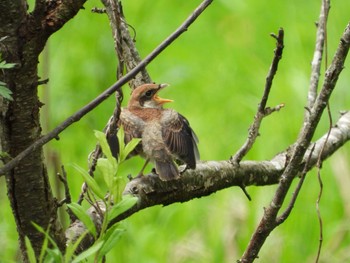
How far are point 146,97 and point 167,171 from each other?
1.09 metres

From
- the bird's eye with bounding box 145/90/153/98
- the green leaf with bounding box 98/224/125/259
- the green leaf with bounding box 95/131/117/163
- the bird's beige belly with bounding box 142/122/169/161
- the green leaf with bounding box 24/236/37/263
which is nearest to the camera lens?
the green leaf with bounding box 24/236/37/263

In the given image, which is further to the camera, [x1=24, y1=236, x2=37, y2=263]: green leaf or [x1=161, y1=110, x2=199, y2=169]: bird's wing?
[x1=161, y1=110, x2=199, y2=169]: bird's wing

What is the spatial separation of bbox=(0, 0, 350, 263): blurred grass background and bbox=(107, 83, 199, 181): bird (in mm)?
414

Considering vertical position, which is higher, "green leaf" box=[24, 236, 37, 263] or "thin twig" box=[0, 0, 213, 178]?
"thin twig" box=[0, 0, 213, 178]

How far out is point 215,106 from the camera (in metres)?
8.33

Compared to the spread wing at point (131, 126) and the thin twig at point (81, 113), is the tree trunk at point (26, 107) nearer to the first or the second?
the thin twig at point (81, 113)

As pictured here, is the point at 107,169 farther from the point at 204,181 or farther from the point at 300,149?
the point at 204,181

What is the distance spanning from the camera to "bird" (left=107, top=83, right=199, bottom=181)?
159 inches

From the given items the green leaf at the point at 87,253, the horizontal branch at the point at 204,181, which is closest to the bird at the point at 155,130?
the horizontal branch at the point at 204,181

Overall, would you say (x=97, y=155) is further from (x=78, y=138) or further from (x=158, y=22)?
(x=158, y=22)

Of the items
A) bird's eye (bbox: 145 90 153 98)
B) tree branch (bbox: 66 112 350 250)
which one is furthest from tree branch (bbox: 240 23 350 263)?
bird's eye (bbox: 145 90 153 98)

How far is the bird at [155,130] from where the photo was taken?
4.03 metres

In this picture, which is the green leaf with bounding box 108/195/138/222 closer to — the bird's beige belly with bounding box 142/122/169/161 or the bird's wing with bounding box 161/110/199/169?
the bird's wing with bounding box 161/110/199/169

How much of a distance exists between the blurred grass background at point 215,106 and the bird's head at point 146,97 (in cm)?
43
